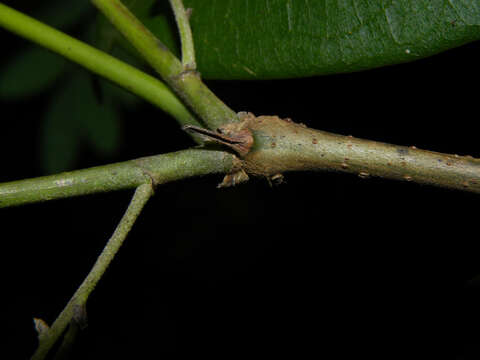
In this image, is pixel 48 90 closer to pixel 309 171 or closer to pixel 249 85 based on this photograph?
pixel 249 85

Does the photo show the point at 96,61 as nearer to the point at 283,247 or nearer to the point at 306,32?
the point at 306,32

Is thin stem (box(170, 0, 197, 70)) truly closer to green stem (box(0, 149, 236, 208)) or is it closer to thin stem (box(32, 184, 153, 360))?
green stem (box(0, 149, 236, 208))

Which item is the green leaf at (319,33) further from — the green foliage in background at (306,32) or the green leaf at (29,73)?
the green leaf at (29,73)

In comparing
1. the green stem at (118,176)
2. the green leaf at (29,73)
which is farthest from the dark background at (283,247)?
the green leaf at (29,73)

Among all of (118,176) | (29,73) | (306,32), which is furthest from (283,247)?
(118,176)

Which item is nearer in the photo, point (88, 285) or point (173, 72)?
point (88, 285)

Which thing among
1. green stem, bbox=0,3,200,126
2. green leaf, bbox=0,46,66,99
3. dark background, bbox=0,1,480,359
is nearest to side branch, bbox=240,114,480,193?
dark background, bbox=0,1,480,359
